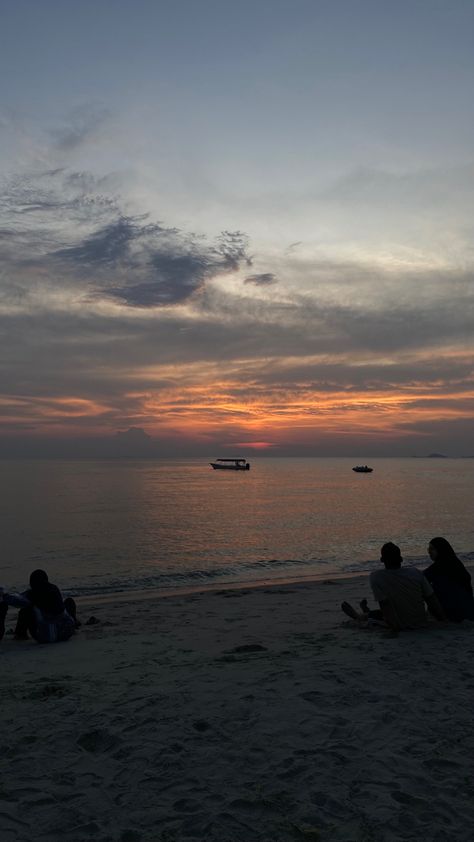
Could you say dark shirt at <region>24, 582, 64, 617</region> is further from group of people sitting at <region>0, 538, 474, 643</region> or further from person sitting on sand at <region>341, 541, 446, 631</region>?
person sitting on sand at <region>341, 541, 446, 631</region>

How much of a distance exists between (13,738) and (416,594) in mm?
6713

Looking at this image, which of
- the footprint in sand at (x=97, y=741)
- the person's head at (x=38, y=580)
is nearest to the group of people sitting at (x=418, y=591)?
the footprint in sand at (x=97, y=741)

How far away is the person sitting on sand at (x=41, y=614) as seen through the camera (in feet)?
34.4

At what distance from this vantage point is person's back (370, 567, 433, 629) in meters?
9.66

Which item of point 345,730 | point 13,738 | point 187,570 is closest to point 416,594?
point 345,730

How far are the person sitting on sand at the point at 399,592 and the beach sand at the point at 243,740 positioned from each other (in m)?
0.27

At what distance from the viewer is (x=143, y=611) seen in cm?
1460

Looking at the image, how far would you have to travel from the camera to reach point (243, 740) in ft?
19.0

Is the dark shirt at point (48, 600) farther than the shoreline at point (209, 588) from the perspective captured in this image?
No

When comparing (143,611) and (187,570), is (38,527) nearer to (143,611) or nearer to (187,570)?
(187,570)

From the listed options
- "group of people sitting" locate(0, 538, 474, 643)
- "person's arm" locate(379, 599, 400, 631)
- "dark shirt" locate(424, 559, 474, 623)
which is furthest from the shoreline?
"person's arm" locate(379, 599, 400, 631)

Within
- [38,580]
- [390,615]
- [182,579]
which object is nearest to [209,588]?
[182,579]

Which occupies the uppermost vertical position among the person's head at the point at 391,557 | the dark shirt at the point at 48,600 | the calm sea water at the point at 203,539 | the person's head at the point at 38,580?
the person's head at the point at 391,557

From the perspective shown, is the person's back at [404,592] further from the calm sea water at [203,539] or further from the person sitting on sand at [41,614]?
the calm sea water at [203,539]
